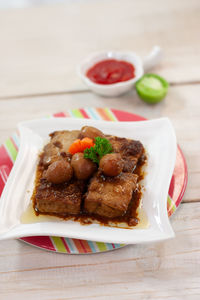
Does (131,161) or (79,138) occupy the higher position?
(79,138)

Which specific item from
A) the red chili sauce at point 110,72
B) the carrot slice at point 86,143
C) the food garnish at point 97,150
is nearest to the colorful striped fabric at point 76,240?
the red chili sauce at point 110,72

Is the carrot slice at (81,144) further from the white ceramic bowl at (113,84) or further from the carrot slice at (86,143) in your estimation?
the white ceramic bowl at (113,84)

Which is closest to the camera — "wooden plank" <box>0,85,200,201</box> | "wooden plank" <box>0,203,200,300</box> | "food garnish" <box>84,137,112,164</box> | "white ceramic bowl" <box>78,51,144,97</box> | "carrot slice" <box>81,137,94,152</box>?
"wooden plank" <box>0,203,200,300</box>

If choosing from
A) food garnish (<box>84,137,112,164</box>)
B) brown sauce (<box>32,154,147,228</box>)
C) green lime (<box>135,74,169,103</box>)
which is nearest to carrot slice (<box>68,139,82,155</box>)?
food garnish (<box>84,137,112,164</box>)

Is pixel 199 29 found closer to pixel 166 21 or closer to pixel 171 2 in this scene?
pixel 166 21

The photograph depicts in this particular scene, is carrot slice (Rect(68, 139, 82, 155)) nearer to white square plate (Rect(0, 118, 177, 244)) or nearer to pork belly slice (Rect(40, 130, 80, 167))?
pork belly slice (Rect(40, 130, 80, 167))

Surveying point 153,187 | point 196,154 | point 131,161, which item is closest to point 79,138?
point 131,161

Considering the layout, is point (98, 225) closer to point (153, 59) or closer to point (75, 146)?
point (75, 146)

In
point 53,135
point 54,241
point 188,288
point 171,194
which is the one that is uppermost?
point 53,135
